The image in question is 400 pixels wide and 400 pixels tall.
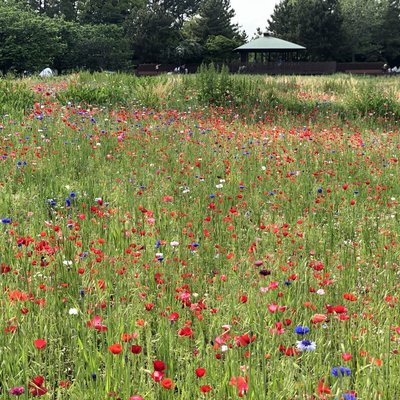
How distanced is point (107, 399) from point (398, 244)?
2.53 meters

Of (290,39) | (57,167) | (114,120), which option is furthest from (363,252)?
(290,39)

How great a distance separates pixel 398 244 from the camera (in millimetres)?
3494

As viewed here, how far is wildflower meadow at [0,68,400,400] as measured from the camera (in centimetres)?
182

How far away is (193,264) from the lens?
116 inches

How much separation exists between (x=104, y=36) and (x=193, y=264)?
129 ft

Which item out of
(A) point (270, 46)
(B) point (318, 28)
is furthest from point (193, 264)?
(B) point (318, 28)

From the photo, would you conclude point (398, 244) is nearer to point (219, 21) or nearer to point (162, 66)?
point (162, 66)

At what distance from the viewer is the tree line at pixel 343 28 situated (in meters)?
47.8

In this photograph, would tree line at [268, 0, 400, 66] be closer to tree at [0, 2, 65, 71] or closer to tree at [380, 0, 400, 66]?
tree at [380, 0, 400, 66]

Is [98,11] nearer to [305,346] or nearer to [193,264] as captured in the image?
[193,264]

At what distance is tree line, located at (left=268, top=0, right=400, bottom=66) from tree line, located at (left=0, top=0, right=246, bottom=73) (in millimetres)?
6443

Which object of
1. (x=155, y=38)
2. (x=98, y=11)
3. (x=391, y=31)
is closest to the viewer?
(x=155, y=38)

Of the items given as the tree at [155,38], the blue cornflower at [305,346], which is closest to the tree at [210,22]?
the tree at [155,38]

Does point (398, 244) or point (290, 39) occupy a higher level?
point (290, 39)
